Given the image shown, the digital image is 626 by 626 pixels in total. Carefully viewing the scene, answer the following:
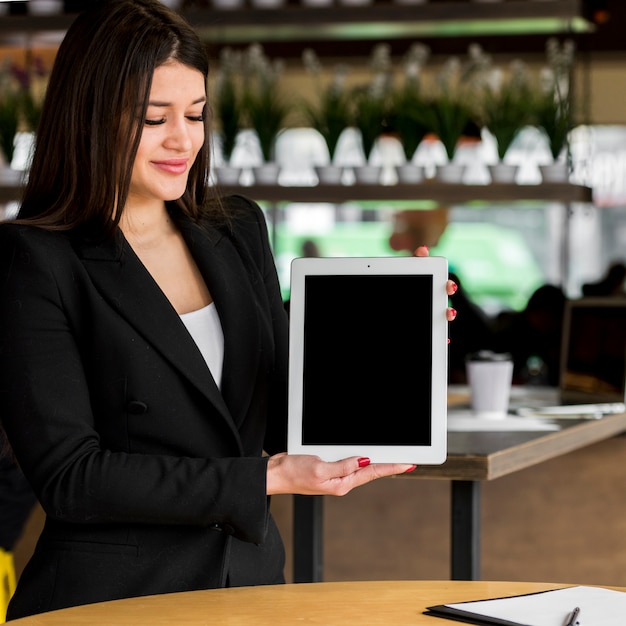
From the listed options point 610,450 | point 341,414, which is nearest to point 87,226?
point 341,414

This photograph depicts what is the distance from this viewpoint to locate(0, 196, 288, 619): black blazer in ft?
4.57

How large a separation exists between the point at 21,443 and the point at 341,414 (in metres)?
0.40

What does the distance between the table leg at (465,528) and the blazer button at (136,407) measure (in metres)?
1.01

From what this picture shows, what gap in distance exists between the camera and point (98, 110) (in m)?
1.48

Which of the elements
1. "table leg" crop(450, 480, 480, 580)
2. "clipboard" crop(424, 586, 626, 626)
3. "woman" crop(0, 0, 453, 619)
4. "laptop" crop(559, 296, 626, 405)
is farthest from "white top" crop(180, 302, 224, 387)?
"laptop" crop(559, 296, 626, 405)

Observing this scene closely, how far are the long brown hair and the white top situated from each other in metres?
0.16

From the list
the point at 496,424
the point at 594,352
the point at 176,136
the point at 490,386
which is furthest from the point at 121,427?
the point at 594,352

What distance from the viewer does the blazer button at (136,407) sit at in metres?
1.46

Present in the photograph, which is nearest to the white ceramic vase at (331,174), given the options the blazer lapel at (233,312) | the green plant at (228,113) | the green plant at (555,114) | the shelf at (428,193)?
the shelf at (428,193)

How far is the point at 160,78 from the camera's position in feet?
4.91

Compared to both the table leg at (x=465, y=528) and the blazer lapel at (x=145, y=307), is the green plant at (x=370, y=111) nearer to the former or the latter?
the table leg at (x=465, y=528)

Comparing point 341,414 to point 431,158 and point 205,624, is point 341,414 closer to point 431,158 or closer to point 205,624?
point 205,624

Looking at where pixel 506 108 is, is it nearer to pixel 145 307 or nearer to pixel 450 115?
pixel 450 115

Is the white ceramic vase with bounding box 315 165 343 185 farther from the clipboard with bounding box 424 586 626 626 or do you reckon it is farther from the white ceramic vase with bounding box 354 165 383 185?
the clipboard with bounding box 424 586 626 626
